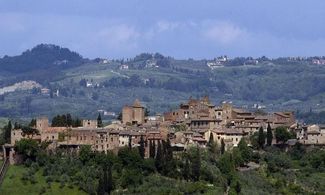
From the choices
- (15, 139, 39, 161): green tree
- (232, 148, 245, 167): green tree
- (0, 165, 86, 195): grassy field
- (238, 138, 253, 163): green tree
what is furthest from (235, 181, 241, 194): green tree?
(15, 139, 39, 161): green tree

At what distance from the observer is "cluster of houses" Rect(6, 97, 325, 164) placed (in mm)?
86500

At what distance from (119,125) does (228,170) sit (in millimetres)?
14527

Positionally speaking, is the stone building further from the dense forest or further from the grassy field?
the grassy field

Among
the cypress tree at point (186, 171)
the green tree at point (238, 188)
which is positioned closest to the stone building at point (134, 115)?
the cypress tree at point (186, 171)

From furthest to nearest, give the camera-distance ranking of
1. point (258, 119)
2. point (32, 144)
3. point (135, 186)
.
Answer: point (258, 119), point (32, 144), point (135, 186)

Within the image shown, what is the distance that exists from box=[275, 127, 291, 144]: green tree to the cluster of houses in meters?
1.88

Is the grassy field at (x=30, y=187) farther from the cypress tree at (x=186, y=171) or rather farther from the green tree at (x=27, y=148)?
the cypress tree at (x=186, y=171)

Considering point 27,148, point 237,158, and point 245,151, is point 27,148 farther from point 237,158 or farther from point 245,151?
point 245,151

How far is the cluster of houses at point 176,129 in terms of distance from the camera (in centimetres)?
8650

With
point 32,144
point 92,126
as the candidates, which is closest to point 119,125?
point 92,126

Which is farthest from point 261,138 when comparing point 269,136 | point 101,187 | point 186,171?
point 101,187

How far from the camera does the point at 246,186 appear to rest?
81.5 metres

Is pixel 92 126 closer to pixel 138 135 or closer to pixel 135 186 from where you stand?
pixel 138 135

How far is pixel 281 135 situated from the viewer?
91812 mm
